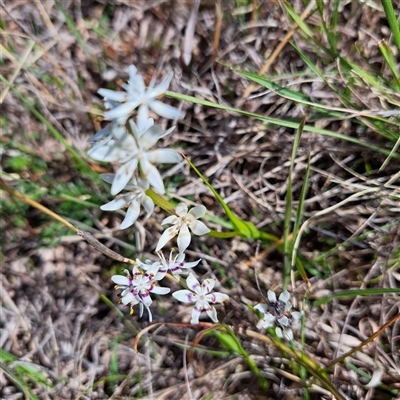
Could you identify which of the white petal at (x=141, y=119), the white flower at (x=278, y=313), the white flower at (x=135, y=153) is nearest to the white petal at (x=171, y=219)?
the white flower at (x=135, y=153)

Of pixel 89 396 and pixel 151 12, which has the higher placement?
pixel 151 12

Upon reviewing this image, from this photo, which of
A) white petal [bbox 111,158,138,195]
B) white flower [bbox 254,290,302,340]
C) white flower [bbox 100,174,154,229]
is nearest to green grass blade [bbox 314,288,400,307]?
white flower [bbox 254,290,302,340]

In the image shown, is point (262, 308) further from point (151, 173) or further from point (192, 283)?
point (151, 173)

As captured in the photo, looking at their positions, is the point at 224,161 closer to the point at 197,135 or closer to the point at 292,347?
the point at 197,135

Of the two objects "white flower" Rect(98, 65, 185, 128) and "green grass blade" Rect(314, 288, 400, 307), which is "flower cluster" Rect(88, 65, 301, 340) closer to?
"white flower" Rect(98, 65, 185, 128)

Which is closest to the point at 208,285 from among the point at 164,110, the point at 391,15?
the point at 164,110

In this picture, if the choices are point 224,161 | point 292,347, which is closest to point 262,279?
point 292,347
